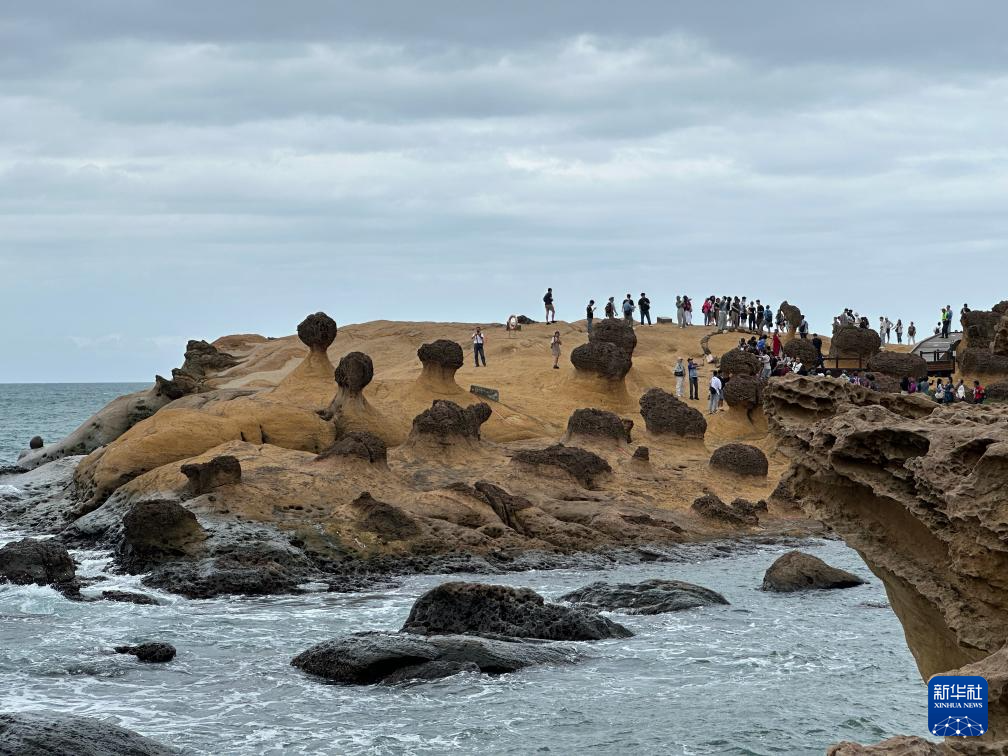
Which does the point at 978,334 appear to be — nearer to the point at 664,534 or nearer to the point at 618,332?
the point at 618,332

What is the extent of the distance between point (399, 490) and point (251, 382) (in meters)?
13.4

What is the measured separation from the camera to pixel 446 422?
23625mm

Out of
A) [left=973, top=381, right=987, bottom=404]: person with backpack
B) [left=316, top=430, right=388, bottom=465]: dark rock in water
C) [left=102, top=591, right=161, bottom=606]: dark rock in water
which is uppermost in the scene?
[left=973, top=381, right=987, bottom=404]: person with backpack

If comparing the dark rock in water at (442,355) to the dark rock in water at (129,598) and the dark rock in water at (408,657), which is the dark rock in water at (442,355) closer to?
the dark rock in water at (129,598)

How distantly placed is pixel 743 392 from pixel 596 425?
5426mm

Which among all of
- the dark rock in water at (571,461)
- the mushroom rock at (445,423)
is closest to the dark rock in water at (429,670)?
the dark rock in water at (571,461)

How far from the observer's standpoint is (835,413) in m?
9.27

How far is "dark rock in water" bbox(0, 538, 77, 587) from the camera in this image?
1717 cm

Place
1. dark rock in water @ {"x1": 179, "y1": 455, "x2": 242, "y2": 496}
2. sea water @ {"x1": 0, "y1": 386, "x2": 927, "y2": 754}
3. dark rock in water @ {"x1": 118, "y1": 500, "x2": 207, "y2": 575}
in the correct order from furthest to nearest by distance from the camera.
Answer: dark rock in water @ {"x1": 179, "y1": 455, "x2": 242, "y2": 496}
dark rock in water @ {"x1": 118, "y1": 500, "x2": 207, "y2": 575}
sea water @ {"x1": 0, "y1": 386, "x2": 927, "y2": 754}

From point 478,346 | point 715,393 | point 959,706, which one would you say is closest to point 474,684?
point 959,706

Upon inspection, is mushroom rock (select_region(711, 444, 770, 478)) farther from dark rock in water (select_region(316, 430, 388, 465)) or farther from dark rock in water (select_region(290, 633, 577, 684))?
dark rock in water (select_region(290, 633, 577, 684))

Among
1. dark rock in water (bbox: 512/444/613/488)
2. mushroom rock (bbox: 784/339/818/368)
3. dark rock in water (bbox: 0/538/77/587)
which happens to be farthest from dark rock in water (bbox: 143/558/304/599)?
mushroom rock (bbox: 784/339/818/368)

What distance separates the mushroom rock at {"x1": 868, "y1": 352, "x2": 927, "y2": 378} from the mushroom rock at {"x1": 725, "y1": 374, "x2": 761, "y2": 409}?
6426mm

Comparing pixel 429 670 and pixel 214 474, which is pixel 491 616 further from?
pixel 214 474
